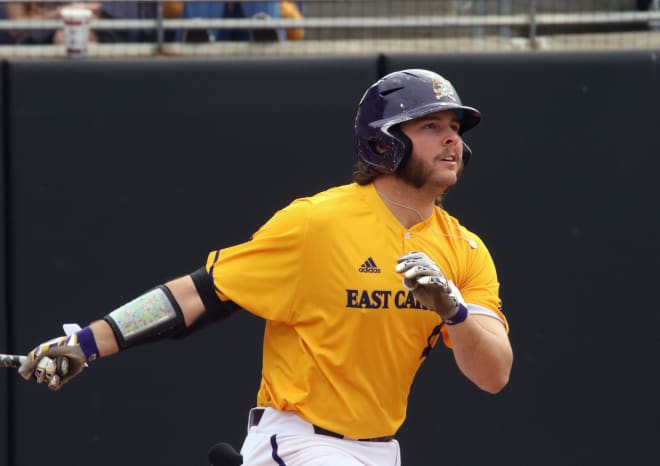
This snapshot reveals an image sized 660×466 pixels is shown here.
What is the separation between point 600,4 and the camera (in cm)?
777

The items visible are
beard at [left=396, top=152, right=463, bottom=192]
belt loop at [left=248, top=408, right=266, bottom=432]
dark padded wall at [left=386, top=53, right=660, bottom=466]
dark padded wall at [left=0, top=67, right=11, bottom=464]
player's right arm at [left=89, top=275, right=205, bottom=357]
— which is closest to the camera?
player's right arm at [left=89, top=275, right=205, bottom=357]

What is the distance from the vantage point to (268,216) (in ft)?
22.2

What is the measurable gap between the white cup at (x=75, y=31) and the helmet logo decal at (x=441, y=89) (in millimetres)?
2981

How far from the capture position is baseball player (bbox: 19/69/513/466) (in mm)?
4414

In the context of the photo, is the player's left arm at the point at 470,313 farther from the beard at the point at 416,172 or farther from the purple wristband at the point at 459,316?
the beard at the point at 416,172

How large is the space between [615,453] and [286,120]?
262 centimetres

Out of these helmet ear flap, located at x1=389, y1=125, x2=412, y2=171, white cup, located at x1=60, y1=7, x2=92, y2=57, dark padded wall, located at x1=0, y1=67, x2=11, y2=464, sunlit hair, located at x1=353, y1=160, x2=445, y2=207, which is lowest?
dark padded wall, located at x1=0, y1=67, x2=11, y2=464

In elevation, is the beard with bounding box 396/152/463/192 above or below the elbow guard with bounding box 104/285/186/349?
above

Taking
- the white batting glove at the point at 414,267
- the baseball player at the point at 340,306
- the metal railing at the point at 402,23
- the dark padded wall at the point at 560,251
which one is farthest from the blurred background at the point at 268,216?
the white batting glove at the point at 414,267

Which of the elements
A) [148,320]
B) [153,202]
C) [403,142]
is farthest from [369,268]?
[153,202]

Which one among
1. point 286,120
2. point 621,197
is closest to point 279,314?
point 286,120

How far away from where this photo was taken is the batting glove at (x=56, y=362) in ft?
14.0

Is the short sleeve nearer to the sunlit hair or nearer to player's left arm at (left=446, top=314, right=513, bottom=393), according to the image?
the sunlit hair

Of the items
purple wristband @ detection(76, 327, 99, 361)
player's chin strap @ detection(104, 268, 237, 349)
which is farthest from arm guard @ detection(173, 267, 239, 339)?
purple wristband @ detection(76, 327, 99, 361)
